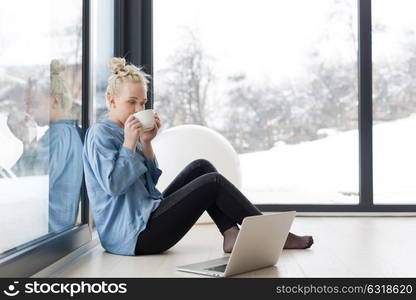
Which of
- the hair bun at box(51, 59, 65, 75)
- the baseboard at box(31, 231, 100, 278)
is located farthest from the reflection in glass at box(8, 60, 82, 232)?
the baseboard at box(31, 231, 100, 278)

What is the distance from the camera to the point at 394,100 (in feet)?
14.4

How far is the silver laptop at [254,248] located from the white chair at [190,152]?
1342mm

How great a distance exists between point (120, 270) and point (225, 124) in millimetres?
2238

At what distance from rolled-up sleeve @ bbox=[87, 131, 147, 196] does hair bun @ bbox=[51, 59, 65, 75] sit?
12.7 inches

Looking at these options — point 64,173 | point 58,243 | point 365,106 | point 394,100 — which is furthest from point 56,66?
point 394,100

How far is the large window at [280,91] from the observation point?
4.40 meters

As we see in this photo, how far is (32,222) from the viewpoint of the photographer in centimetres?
234

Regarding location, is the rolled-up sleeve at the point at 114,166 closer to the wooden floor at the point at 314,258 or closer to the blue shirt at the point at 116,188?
the blue shirt at the point at 116,188

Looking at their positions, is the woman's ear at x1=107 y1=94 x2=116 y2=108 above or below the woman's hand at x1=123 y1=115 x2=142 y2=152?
above

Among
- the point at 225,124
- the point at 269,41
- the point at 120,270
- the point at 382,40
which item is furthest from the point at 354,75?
the point at 120,270

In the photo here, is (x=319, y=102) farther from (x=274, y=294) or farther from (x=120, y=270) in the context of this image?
(x=274, y=294)

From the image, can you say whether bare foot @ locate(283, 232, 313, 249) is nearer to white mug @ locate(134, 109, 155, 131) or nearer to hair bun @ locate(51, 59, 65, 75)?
white mug @ locate(134, 109, 155, 131)

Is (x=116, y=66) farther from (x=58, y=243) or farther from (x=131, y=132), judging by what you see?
(x=58, y=243)

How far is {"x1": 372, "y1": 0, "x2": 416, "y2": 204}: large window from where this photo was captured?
4375 millimetres
